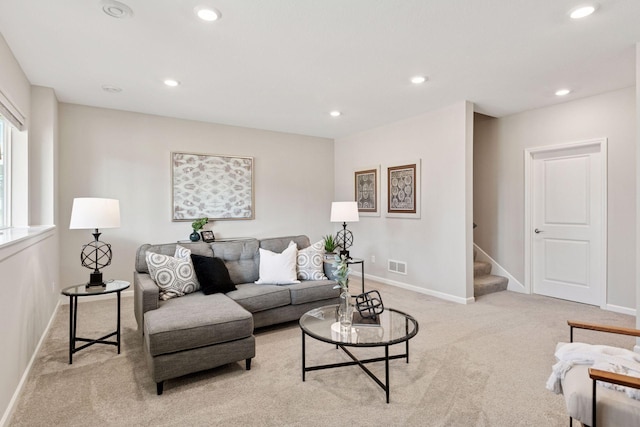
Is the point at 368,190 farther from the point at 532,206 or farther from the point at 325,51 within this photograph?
the point at 325,51

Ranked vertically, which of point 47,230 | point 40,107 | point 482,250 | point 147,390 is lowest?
point 147,390

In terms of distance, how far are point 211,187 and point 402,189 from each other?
2.92 meters

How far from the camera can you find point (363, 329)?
231 cm

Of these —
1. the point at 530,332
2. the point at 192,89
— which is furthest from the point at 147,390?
the point at 530,332

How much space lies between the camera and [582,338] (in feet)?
10.1

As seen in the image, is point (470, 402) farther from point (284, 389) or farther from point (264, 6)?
point (264, 6)

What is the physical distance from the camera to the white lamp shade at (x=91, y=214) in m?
2.68

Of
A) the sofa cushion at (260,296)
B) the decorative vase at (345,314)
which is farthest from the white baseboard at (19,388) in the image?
the decorative vase at (345,314)

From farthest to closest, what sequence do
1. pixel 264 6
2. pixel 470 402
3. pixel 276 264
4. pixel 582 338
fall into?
pixel 276 264
pixel 582 338
pixel 264 6
pixel 470 402

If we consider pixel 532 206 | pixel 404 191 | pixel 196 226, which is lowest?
pixel 196 226

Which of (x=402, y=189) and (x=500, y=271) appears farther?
(x=402, y=189)

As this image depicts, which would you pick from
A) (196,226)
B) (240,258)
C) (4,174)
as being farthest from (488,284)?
(4,174)

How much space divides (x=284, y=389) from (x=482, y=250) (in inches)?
163

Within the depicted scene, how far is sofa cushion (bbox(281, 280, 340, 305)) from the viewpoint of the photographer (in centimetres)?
332
